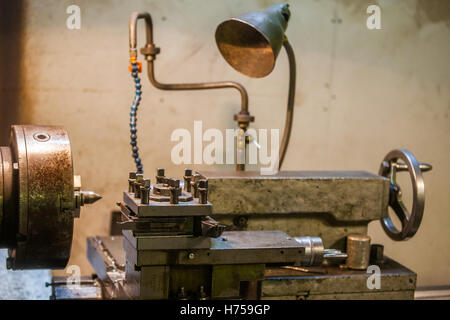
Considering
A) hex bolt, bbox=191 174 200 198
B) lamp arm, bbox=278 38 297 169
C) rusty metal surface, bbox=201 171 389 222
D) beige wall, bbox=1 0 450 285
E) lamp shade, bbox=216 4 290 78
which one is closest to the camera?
hex bolt, bbox=191 174 200 198

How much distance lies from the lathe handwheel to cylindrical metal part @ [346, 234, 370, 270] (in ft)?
0.39

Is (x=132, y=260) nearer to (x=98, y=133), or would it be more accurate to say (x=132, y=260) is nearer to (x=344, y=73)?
(x=98, y=133)

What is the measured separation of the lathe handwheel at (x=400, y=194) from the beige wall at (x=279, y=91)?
777 millimetres

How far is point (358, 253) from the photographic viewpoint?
68.1 inches

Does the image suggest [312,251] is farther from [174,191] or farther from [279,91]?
[279,91]

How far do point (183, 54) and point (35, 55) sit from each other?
1.96ft

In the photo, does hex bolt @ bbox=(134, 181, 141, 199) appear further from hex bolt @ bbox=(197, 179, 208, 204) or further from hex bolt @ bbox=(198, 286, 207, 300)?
hex bolt @ bbox=(198, 286, 207, 300)

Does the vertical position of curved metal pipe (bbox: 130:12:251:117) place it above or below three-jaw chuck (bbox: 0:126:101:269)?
above

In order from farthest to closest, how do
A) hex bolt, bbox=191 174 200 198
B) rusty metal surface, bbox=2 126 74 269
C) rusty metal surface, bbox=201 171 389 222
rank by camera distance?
rusty metal surface, bbox=201 171 389 222 → hex bolt, bbox=191 174 200 198 → rusty metal surface, bbox=2 126 74 269

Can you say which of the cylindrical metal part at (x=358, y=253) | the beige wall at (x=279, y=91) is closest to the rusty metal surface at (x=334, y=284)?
the cylindrical metal part at (x=358, y=253)

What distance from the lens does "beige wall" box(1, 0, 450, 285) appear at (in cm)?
231

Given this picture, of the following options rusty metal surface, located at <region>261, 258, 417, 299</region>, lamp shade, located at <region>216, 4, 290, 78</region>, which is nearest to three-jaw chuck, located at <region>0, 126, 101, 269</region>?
rusty metal surface, located at <region>261, 258, 417, 299</region>

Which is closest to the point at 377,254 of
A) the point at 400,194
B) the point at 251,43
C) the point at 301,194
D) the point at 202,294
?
the point at 400,194
